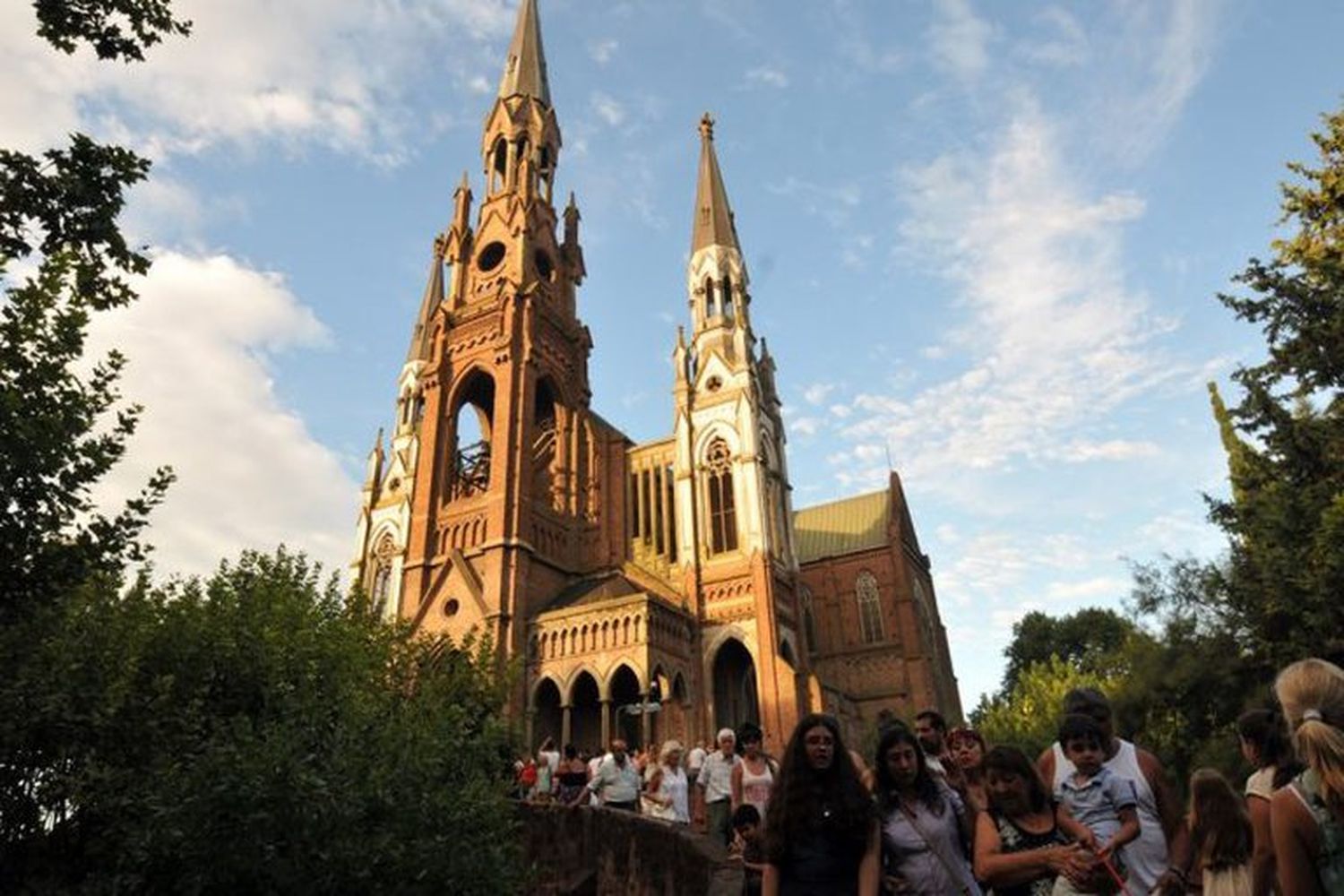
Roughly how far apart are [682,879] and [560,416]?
2649 cm

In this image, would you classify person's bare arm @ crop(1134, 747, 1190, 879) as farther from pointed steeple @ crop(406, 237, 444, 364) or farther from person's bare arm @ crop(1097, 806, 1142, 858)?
pointed steeple @ crop(406, 237, 444, 364)

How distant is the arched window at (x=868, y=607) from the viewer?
134ft

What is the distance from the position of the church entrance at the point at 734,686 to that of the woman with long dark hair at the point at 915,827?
84.2ft

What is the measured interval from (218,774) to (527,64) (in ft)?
143

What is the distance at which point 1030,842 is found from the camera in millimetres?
3852

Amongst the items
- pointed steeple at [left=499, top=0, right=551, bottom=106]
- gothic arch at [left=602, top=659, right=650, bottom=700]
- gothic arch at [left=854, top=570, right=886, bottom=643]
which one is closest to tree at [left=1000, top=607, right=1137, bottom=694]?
gothic arch at [left=854, top=570, right=886, bottom=643]

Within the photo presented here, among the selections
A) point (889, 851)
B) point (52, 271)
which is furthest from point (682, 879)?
point (52, 271)

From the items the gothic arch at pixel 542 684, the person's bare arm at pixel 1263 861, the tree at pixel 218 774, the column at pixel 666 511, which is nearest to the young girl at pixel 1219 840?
the person's bare arm at pixel 1263 861

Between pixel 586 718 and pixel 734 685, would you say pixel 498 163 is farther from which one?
pixel 734 685

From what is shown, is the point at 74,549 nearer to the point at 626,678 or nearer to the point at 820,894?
the point at 820,894

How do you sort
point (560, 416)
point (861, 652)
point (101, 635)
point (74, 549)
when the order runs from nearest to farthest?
1. point (74, 549)
2. point (101, 635)
3. point (560, 416)
4. point (861, 652)

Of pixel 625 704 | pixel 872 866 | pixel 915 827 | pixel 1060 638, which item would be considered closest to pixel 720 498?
pixel 625 704

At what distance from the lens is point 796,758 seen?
4.09 m

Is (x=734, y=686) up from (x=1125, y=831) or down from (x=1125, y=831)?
up
